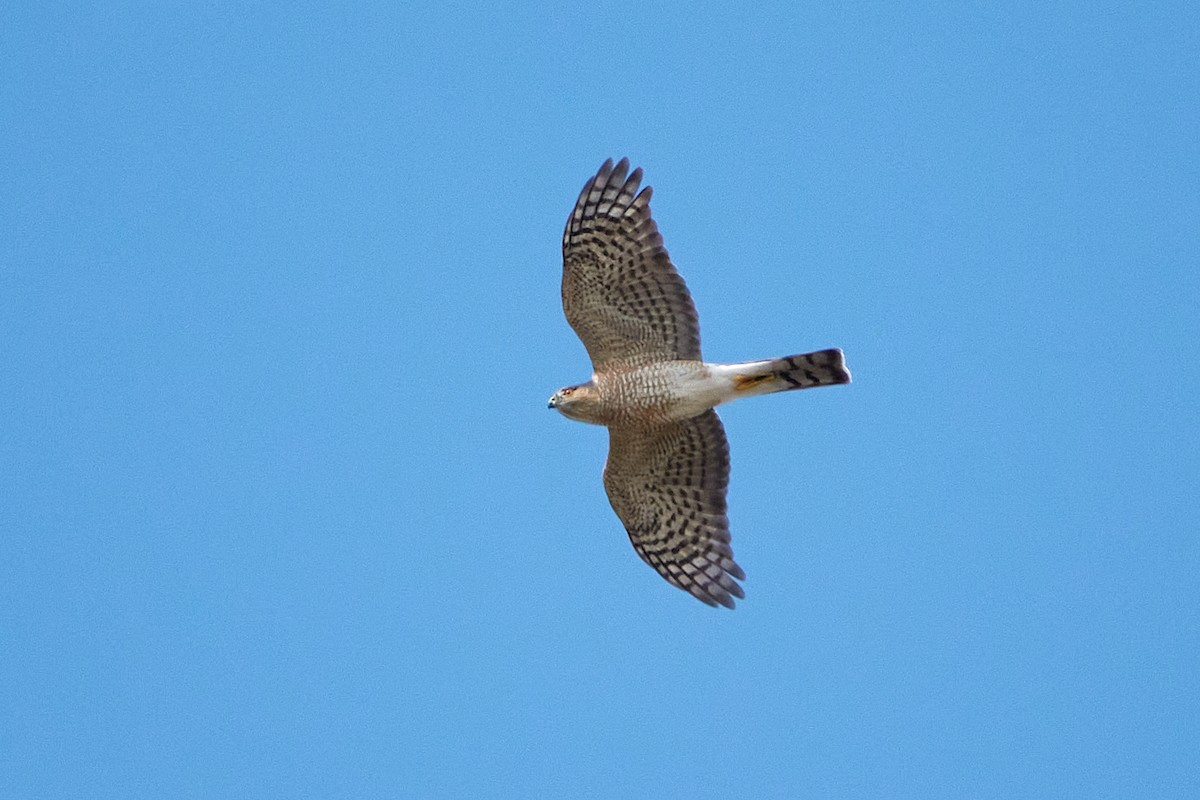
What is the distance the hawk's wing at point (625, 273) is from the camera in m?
12.9

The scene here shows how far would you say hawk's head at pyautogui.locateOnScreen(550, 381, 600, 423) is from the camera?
520 inches

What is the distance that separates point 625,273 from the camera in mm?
12906

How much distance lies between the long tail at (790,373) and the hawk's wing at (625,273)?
A: 0.42m

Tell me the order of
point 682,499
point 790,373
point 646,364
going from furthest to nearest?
point 682,499 < point 646,364 < point 790,373

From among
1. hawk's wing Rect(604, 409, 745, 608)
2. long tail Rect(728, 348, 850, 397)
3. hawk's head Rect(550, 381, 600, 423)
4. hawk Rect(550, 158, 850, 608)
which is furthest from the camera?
hawk's wing Rect(604, 409, 745, 608)

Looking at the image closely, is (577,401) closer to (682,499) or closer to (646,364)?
(646,364)

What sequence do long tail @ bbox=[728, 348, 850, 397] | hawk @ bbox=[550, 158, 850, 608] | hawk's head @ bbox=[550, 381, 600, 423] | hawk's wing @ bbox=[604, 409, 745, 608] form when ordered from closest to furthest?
long tail @ bbox=[728, 348, 850, 397] → hawk @ bbox=[550, 158, 850, 608] → hawk's head @ bbox=[550, 381, 600, 423] → hawk's wing @ bbox=[604, 409, 745, 608]

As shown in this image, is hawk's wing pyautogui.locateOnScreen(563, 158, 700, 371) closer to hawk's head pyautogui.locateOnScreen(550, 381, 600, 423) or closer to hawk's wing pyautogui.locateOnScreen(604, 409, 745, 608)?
hawk's head pyautogui.locateOnScreen(550, 381, 600, 423)

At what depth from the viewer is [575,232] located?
42.5 ft

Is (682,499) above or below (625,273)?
below

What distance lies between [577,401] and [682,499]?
1220 mm

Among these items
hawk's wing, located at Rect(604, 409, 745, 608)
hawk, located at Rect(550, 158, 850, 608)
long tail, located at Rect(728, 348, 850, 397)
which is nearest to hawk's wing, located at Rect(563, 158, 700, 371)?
hawk, located at Rect(550, 158, 850, 608)

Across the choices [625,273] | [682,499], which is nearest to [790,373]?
[625,273]

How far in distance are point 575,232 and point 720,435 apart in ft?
6.36
